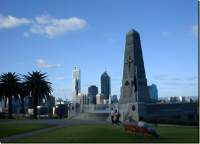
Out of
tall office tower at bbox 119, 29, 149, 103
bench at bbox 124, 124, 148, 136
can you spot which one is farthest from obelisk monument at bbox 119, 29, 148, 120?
bench at bbox 124, 124, 148, 136

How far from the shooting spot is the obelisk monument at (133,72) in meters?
81.9

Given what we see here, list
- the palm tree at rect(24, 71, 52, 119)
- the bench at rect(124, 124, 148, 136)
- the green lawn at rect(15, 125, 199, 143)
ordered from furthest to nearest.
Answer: the palm tree at rect(24, 71, 52, 119), the bench at rect(124, 124, 148, 136), the green lawn at rect(15, 125, 199, 143)

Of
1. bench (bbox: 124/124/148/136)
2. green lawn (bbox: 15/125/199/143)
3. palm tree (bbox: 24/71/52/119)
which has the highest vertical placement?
palm tree (bbox: 24/71/52/119)

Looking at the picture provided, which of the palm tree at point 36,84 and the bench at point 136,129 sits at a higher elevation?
the palm tree at point 36,84

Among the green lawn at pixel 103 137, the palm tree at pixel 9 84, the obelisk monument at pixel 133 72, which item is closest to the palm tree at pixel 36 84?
the palm tree at pixel 9 84

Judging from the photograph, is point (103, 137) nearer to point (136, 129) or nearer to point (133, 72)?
point (136, 129)

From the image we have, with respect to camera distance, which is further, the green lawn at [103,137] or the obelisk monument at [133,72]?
the obelisk monument at [133,72]

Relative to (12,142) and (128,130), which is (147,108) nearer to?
(128,130)

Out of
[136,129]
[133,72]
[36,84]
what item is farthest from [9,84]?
[136,129]

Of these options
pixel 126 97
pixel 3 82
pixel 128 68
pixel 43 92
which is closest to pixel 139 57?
pixel 128 68

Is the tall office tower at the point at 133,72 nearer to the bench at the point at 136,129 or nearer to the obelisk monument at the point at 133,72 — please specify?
the obelisk monument at the point at 133,72

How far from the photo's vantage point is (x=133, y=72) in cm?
8288

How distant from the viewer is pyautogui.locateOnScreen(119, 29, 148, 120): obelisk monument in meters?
81.9

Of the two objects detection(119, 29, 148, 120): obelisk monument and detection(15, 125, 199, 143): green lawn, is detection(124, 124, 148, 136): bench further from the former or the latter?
detection(119, 29, 148, 120): obelisk monument
